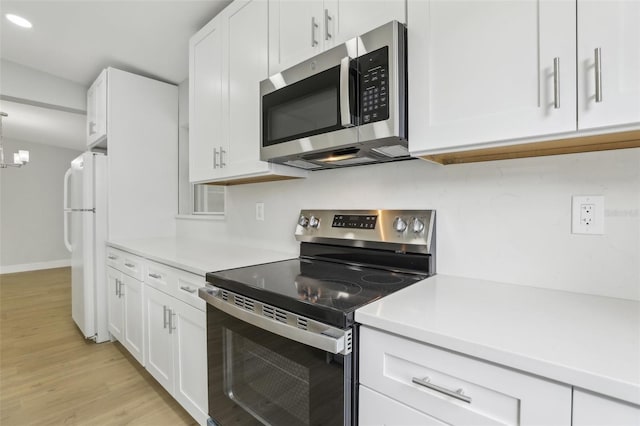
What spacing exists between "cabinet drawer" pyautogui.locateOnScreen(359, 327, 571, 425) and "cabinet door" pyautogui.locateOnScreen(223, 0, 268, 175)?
1.08 meters

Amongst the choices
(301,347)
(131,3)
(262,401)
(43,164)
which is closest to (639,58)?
(301,347)

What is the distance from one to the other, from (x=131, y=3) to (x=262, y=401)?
244cm

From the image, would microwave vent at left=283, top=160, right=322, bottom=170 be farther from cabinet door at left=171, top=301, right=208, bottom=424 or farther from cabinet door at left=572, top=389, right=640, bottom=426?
cabinet door at left=572, top=389, right=640, bottom=426

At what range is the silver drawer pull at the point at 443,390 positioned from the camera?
2.22ft

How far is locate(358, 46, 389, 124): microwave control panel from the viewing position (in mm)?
1050

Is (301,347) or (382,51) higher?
(382,51)

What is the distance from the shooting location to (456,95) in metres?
0.94

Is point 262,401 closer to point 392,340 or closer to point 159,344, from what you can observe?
point 392,340

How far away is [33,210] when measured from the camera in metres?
5.62

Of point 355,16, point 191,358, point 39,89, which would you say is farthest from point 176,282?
point 39,89

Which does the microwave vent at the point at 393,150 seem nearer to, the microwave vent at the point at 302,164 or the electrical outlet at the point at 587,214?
the microwave vent at the point at 302,164

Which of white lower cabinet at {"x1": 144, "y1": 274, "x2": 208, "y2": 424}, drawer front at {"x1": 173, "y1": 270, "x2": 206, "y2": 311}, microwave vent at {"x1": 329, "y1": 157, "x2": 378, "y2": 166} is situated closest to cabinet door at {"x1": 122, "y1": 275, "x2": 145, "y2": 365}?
white lower cabinet at {"x1": 144, "y1": 274, "x2": 208, "y2": 424}

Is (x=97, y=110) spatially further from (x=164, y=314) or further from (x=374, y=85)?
(x=374, y=85)

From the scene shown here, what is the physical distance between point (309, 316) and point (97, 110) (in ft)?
10.2
